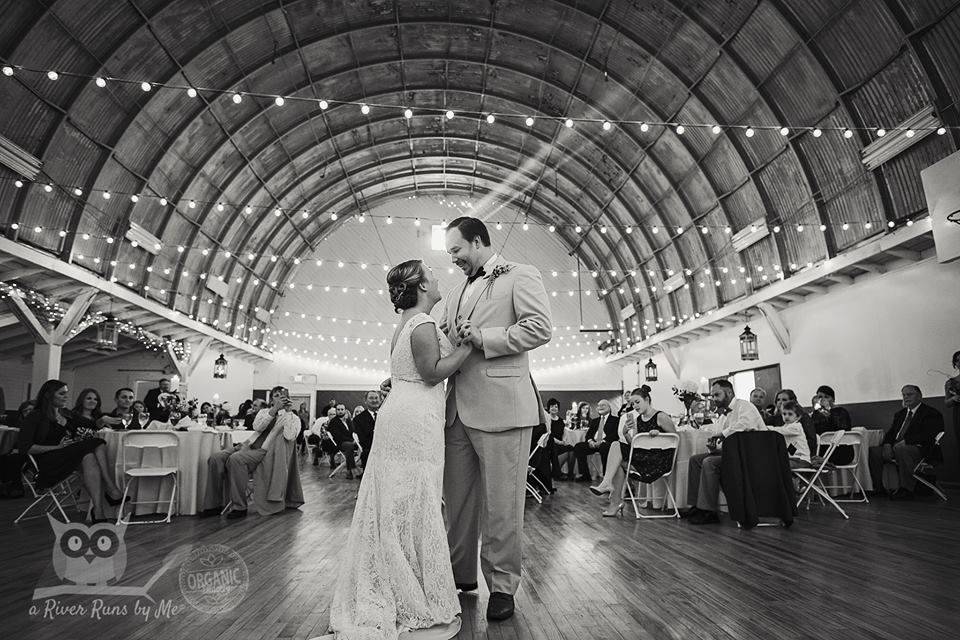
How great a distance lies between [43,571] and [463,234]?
3.07 meters

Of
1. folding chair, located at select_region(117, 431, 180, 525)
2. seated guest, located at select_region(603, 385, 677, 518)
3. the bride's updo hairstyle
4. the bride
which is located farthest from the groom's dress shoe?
folding chair, located at select_region(117, 431, 180, 525)

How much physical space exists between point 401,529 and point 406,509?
7 cm

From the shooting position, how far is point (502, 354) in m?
2.39

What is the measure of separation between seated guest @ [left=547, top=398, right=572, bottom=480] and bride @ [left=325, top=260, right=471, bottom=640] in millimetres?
7365

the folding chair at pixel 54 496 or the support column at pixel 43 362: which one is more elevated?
the support column at pixel 43 362

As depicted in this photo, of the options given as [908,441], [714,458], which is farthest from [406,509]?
[908,441]

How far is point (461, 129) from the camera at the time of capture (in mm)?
17125

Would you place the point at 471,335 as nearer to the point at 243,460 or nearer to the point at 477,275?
the point at 477,275

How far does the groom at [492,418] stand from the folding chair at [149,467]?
366 cm

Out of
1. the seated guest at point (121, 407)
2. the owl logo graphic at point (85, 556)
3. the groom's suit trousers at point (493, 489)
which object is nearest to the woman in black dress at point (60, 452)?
the seated guest at point (121, 407)

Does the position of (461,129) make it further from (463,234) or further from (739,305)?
(463,234)

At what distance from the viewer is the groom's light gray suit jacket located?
238cm

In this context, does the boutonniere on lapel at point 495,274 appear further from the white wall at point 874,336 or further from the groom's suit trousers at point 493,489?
the white wall at point 874,336

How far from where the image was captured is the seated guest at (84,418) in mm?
5680
